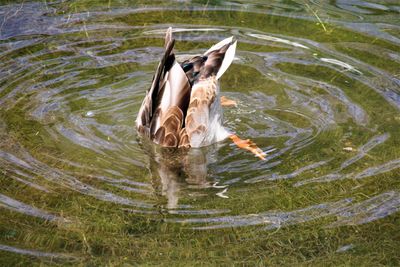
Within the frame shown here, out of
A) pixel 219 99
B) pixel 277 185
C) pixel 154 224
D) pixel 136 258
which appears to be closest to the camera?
pixel 136 258

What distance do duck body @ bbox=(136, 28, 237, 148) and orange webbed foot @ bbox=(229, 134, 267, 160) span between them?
0.13 meters

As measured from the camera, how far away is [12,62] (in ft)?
25.7

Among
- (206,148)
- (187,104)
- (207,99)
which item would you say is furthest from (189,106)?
(206,148)

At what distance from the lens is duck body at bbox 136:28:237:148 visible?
657cm

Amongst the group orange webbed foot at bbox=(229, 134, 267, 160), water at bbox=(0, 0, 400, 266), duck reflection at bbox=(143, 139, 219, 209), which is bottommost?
duck reflection at bbox=(143, 139, 219, 209)

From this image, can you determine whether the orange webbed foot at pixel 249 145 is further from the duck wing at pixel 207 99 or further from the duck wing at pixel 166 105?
the duck wing at pixel 166 105

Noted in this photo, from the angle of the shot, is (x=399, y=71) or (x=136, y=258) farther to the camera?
(x=399, y=71)

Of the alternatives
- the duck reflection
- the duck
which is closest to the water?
the duck reflection

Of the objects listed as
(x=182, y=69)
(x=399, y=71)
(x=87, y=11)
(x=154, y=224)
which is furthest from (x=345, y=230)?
(x=87, y=11)

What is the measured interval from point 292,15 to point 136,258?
182 inches

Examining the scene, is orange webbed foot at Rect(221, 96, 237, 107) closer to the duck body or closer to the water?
the water

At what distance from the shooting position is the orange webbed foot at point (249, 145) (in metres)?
6.46

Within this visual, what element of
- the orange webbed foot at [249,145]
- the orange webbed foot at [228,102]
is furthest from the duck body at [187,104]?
the orange webbed foot at [228,102]

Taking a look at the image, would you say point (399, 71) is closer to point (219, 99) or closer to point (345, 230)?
point (219, 99)
